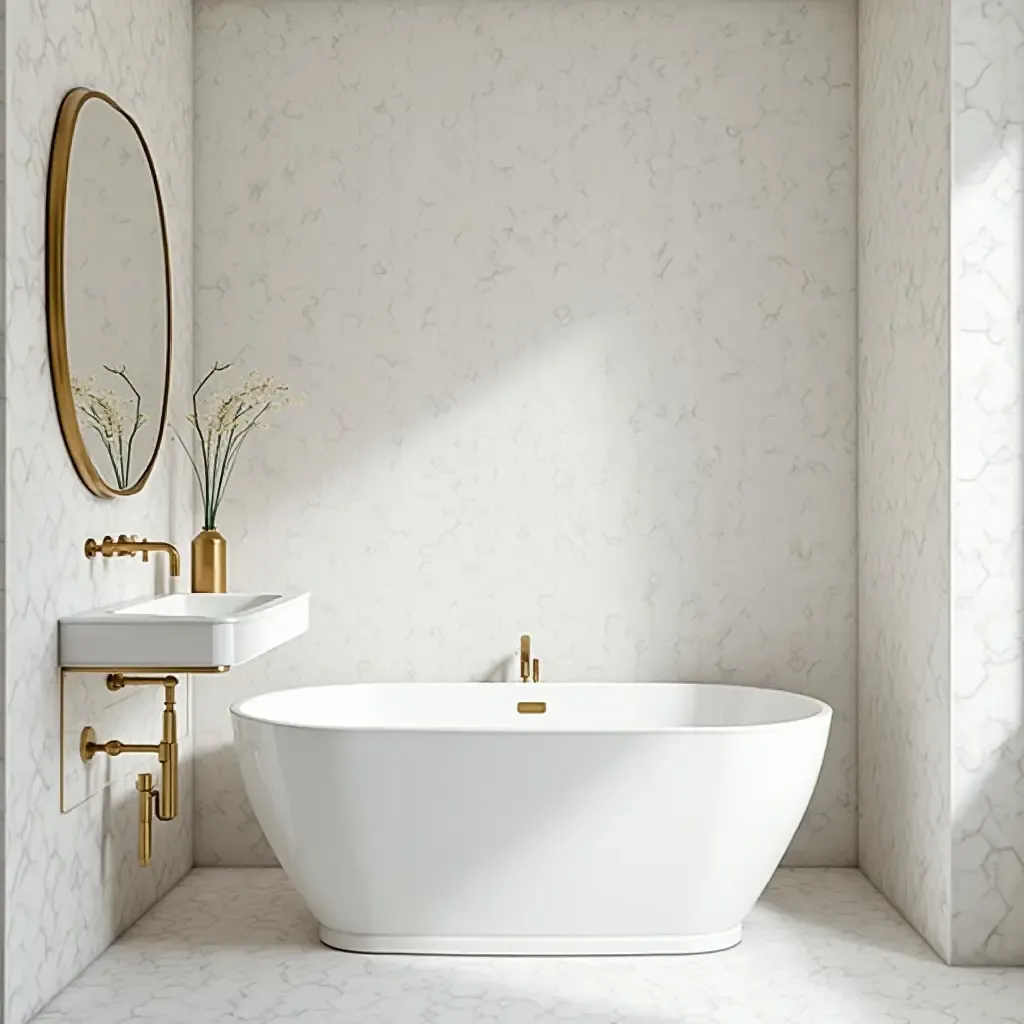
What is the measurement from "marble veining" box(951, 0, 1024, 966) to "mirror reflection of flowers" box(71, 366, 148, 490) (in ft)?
6.71

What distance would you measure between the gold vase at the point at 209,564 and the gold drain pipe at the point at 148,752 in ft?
1.85

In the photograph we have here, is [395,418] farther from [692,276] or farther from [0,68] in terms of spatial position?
[0,68]

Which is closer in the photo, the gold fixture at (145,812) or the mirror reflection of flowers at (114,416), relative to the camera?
the mirror reflection of flowers at (114,416)

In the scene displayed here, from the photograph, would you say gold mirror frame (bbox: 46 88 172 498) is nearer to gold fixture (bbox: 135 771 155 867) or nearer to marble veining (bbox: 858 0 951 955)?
gold fixture (bbox: 135 771 155 867)

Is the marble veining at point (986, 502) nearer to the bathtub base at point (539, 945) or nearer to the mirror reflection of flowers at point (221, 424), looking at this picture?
the bathtub base at point (539, 945)

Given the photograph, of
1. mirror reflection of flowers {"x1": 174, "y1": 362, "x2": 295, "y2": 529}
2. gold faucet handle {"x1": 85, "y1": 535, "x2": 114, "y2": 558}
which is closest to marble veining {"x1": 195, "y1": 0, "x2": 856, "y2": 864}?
mirror reflection of flowers {"x1": 174, "y1": 362, "x2": 295, "y2": 529}

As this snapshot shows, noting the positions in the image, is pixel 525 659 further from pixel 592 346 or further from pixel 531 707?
pixel 592 346

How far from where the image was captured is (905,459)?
3.69 m

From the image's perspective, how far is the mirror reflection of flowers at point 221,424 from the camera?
4.01 metres

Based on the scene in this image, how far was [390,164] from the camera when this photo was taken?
4.18 m

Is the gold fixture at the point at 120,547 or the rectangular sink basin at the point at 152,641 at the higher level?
the gold fixture at the point at 120,547

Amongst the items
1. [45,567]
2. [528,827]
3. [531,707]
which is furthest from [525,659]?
[45,567]

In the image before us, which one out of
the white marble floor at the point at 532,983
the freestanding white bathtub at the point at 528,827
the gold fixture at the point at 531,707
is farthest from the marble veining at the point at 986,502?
the gold fixture at the point at 531,707

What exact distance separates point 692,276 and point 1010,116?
1132 mm
